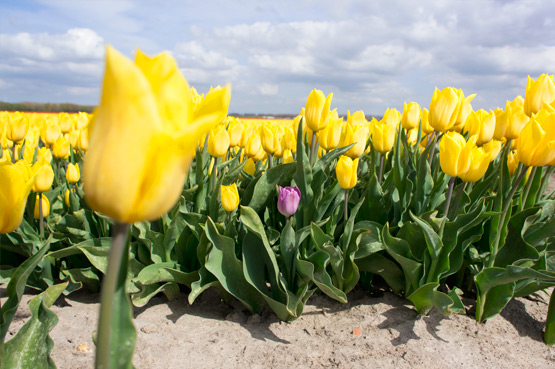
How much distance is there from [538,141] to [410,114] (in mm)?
1179

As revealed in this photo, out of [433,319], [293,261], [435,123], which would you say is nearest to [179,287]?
[293,261]

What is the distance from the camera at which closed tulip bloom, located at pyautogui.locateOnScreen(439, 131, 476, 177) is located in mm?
2268

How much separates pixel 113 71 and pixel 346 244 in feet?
6.64

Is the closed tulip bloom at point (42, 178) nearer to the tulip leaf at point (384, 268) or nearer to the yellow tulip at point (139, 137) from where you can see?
the tulip leaf at point (384, 268)

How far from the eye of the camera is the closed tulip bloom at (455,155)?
2.27 m

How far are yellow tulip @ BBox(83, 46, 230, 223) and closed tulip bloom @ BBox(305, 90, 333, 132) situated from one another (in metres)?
1.93

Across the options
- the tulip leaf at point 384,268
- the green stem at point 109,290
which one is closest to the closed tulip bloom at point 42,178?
the tulip leaf at point 384,268

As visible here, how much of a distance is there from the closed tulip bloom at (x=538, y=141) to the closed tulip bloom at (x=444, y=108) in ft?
1.73

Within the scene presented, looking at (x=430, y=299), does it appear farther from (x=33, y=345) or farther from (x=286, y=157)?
(x=33, y=345)

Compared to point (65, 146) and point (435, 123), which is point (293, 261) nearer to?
point (435, 123)

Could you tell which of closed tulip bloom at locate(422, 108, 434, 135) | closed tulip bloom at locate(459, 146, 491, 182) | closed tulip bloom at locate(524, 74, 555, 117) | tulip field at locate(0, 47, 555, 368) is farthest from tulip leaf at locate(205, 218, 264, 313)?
closed tulip bloom at locate(524, 74, 555, 117)

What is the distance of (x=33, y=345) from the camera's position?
149 cm

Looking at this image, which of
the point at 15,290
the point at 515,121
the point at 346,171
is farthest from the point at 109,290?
the point at 515,121

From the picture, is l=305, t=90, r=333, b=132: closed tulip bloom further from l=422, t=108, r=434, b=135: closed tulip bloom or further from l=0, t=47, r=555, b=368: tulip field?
l=422, t=108, r=434, b=135: closed tulip bloom
